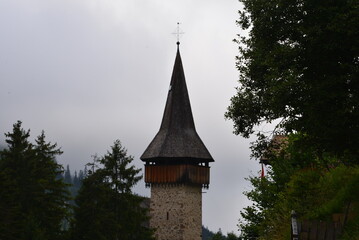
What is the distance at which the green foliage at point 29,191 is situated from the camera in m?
34.8

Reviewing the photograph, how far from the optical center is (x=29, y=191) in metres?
37.7

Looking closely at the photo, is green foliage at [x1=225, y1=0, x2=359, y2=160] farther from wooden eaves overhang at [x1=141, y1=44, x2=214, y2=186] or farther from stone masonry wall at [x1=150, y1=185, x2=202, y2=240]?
wooden eaves overhang at [x1=141, y1=44, x2=214, y2=186]

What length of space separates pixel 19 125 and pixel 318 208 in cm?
2973

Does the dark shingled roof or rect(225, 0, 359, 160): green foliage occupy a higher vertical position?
the dark shingled roof

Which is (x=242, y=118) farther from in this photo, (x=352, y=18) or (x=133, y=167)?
(x=133, y=167)

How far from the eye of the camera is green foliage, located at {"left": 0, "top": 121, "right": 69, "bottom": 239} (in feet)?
114

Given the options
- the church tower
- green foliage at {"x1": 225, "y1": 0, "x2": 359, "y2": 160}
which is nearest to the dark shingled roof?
the church tower

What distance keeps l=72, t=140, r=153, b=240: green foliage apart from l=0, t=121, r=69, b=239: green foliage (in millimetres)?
1257

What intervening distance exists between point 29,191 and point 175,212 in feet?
55.9

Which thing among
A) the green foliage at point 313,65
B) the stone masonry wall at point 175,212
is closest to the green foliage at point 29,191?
the stone masonry wall at point 175,212

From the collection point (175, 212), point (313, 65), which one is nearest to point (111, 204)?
point (175, 212)

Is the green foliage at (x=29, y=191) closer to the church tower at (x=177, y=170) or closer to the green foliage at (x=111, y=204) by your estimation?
the green foliage at (x=111, y=204)

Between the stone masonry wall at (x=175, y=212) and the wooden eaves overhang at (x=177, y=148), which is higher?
the wooden eaves overhang at (x=177, y=148)

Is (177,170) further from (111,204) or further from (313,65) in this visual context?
(313,65)
